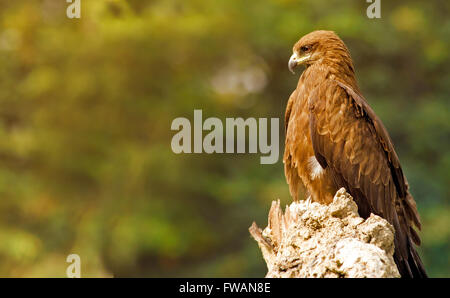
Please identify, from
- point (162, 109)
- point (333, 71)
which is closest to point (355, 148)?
point (333, 71)

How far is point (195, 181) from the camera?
1223 centimetres

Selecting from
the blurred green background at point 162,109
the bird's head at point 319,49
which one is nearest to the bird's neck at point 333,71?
the bird's head at point 319,49

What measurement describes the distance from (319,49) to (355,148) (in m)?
0.77

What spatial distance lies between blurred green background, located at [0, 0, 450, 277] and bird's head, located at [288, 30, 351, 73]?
6712mm

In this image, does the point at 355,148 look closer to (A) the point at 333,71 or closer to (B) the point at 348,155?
(B) the point at 348,155

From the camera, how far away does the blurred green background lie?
11812 millimetres

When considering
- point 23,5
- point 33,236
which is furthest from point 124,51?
point 33,236

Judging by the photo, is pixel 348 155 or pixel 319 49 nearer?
pixel 348 155

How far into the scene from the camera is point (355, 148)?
4.66m

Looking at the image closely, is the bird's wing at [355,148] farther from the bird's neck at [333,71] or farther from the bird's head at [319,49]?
the bird's head at [319,49]

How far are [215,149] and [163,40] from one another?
207 centimetres

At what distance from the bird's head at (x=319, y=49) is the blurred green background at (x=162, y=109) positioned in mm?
6712

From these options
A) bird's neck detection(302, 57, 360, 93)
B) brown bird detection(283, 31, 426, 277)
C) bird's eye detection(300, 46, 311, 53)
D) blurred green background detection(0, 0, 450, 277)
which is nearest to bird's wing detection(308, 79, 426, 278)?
brown bird detection(283, 31, 426, 277)

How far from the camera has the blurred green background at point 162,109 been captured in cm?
1181
